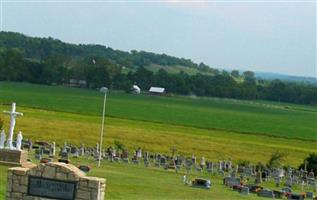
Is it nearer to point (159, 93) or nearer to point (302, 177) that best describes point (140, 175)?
point (302, 177)

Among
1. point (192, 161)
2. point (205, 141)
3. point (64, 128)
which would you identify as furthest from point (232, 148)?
point (192, 161)

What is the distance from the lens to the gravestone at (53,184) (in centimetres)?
1720

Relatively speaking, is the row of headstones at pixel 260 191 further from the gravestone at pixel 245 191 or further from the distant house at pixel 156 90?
the distant house at pixel 156 90

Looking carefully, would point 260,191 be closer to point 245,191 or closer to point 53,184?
point 245,191

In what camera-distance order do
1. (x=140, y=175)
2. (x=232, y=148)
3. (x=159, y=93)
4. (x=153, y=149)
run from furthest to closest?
(x=159, y=93) → (x=232, y=148) → (x=153, y=149) → (x=140, y=175)

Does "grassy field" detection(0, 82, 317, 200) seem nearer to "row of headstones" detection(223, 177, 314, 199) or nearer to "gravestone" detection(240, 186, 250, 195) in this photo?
"row of headstones" detection(223, 177, 314, 199)

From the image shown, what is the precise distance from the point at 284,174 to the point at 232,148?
18509mm

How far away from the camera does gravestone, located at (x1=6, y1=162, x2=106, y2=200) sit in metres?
17.2

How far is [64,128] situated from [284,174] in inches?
977

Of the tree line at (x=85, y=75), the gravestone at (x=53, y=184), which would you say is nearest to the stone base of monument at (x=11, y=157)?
the gravestone at (x=53, y=184)

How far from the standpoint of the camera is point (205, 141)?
65938mm

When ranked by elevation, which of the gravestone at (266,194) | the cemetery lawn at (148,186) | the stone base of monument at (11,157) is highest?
the stone base of monument at (11,157)

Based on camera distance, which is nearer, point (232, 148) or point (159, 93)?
point (232, 148)

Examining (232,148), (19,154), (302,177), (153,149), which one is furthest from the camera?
(232,148)
